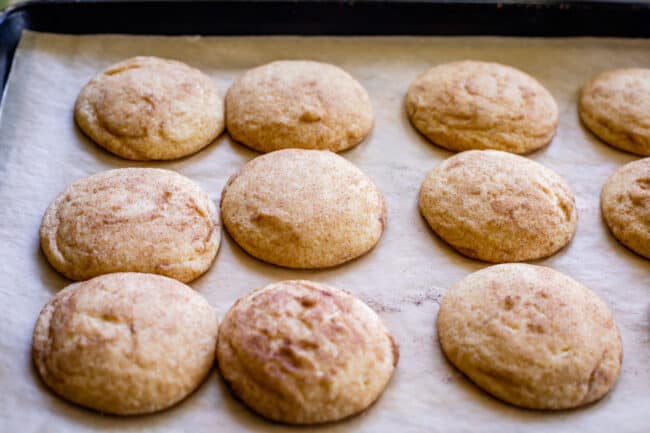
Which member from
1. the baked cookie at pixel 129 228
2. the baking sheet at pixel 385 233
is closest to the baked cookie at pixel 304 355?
the baking sheet at pixel 385 233

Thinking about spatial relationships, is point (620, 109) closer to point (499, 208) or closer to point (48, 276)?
point (499, 208)

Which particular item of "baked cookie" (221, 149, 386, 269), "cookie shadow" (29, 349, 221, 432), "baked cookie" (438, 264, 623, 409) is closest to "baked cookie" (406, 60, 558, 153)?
"baked cookie" (221, 149, 386, 269)

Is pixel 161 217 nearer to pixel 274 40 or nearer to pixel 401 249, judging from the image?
pixel 401 249

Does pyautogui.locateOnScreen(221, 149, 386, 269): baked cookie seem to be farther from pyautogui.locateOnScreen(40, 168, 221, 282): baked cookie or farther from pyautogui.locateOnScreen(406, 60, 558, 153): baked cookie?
pyautogui.locateOnScreen(406, 60, 558, 153): baked cookie

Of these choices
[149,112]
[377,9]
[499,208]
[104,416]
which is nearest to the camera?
[104,416]

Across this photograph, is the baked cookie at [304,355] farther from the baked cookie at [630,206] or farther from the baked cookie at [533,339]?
the baked cookie at [630,206]

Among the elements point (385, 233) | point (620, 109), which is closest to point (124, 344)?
point (385, 233)
